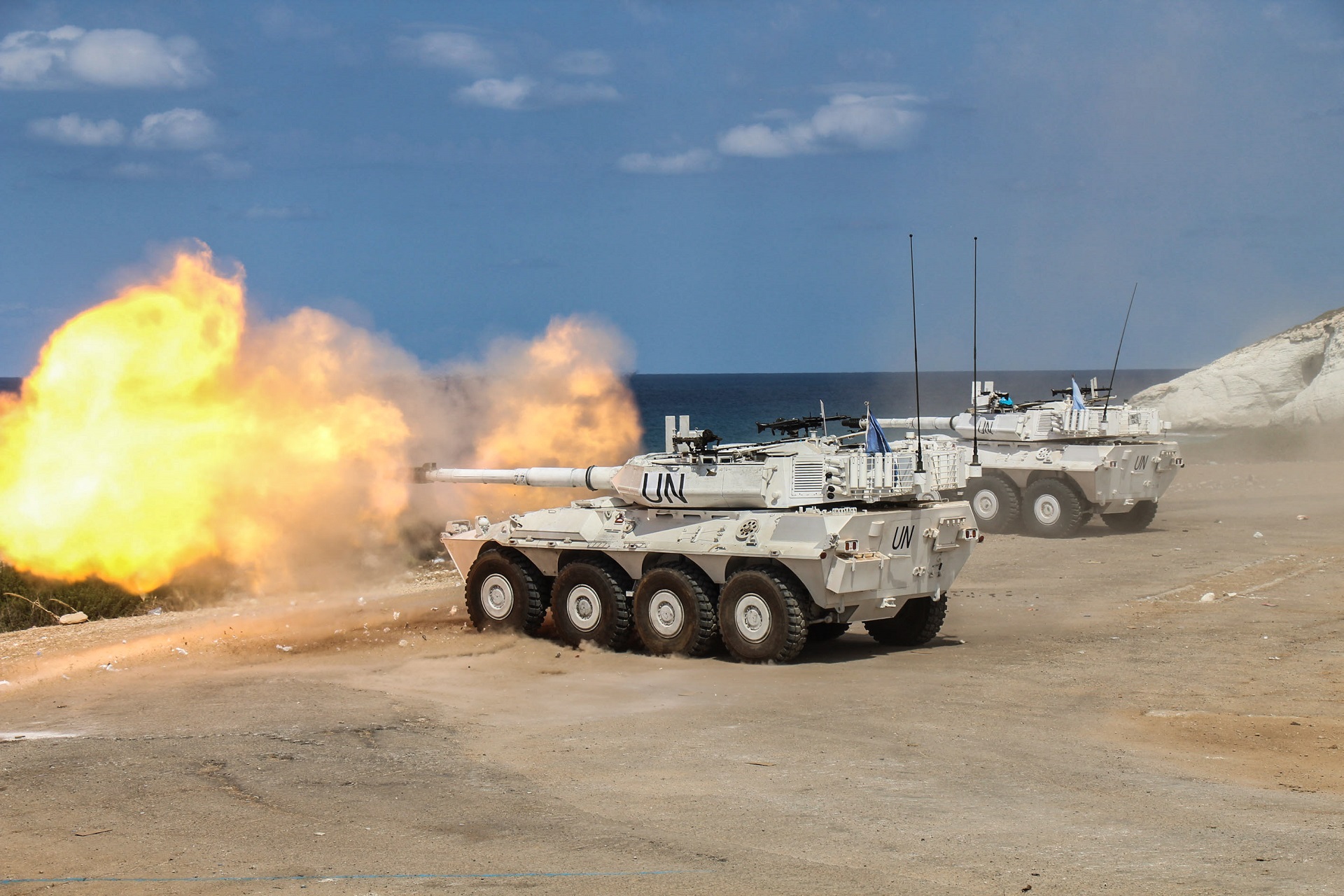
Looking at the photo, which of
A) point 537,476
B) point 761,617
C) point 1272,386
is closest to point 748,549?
point 761,617

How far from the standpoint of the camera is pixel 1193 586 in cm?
1967

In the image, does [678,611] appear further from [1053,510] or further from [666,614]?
[1053,510]

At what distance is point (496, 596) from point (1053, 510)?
13.2m

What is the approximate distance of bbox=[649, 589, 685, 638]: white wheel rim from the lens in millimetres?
15016

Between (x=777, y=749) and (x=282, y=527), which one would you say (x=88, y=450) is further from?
(x=777, y=749)

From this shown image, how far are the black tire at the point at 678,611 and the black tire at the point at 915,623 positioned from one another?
6.79 ft

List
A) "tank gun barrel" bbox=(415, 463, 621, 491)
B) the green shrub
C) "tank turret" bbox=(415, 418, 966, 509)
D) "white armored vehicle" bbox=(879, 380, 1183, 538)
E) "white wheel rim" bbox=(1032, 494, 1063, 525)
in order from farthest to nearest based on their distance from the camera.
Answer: "white wheel rim" bbox=(1032, 494, 1063, 525)
"white armored vehicle" bbox=(879, 380, 1183, 538)
the green shrub
"tank gun barrel" bbox=(415, 463, 621, 491)
"tank turret" bbox=(415, 418, 966, 509)

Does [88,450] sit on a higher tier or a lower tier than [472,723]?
higher

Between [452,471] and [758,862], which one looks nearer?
[758,862]

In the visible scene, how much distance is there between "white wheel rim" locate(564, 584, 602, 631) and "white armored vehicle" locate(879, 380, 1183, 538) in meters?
11.5

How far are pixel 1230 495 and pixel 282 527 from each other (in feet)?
74.3

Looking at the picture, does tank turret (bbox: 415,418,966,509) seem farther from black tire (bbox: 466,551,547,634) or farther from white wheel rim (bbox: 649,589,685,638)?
black tire (bbox: 466,551,547,634)

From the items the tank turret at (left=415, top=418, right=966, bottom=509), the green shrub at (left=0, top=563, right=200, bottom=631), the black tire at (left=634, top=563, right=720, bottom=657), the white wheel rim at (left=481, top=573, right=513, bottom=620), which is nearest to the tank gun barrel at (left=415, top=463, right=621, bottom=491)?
the tank turret at (left=415, top=418, right=966, bottom=509)

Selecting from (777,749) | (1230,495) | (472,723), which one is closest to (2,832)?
(472,723)
